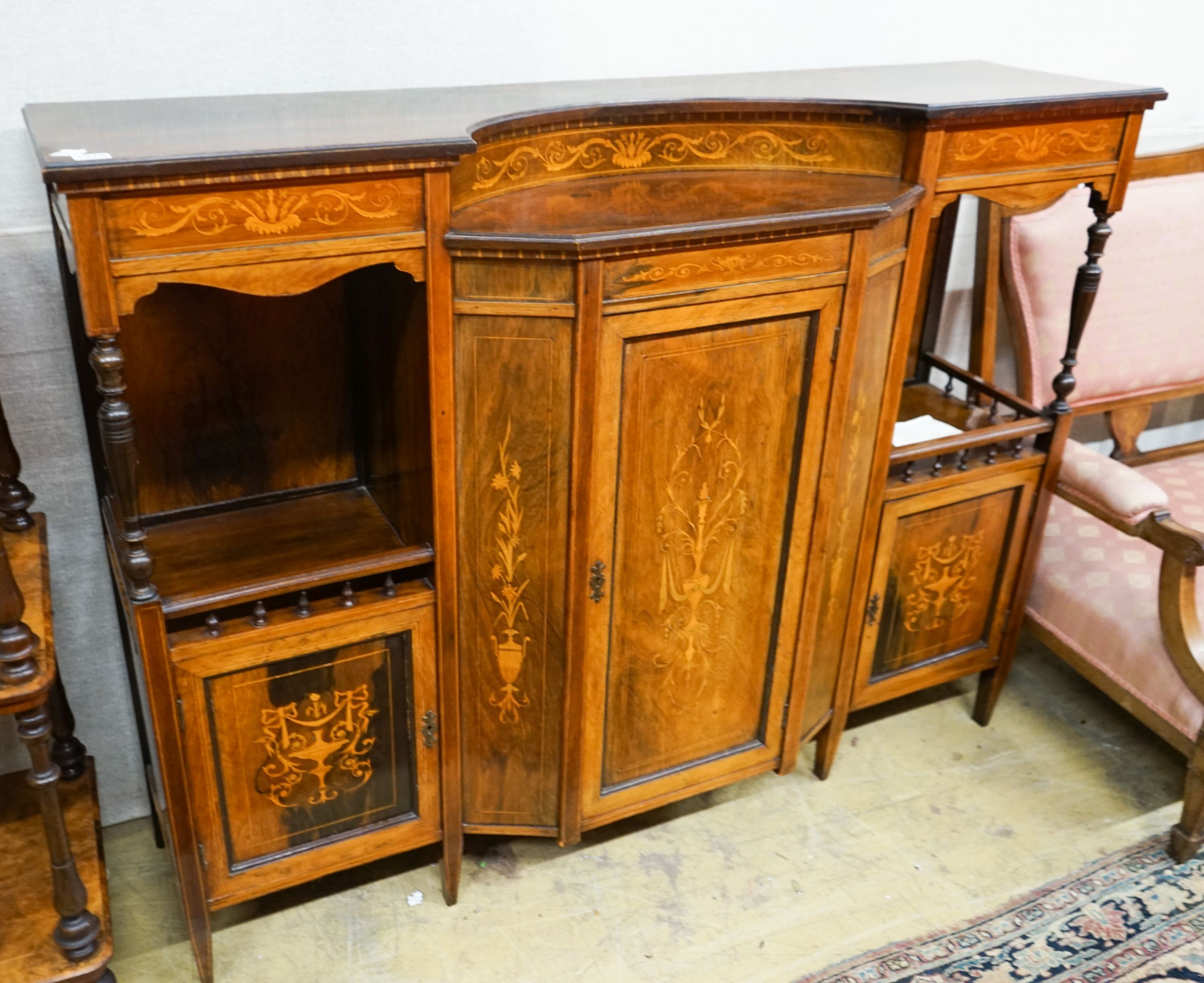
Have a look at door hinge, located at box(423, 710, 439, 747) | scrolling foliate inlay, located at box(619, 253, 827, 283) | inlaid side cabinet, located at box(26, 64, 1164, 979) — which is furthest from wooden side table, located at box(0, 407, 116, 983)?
scrolling foliate inlay, located at box(619, 253, 827, 283)

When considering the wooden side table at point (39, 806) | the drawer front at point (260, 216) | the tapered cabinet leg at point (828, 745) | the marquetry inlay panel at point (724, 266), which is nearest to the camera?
the drawer front at point (260, 216)

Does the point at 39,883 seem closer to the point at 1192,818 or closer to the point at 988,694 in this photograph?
the point at 988,694

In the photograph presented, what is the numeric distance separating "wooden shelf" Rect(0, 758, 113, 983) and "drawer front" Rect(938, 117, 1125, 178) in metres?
→ 1.65

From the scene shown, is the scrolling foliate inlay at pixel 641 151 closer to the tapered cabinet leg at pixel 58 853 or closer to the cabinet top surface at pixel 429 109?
the cabinet top surface at pixel 429 109

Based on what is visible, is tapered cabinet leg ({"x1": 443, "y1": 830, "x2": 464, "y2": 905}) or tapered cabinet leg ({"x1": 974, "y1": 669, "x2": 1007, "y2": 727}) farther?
tapered cabinet leg ({"x1": 974, "y1": 669, "x2": 1007, "y2": 727})

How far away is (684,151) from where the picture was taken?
67.3 inches

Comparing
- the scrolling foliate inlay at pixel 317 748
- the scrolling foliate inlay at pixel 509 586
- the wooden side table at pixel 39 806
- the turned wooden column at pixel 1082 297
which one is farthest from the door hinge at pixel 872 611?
the wooden side table at pixel 39 806

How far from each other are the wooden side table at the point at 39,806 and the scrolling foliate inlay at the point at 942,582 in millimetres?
1456

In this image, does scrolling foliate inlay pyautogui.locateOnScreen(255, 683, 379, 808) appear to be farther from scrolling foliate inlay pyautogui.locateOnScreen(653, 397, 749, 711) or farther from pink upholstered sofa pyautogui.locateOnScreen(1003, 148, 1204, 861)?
pink upholstered sofa pyautogui.locateOnScreen(1003, 148, 1204, 861)

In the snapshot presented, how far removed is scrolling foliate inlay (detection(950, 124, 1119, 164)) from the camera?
1732 millimetres

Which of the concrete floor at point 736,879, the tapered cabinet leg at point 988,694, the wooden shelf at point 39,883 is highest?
the wooden shelf at point 39,883

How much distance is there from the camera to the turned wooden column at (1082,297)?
1.94 metres

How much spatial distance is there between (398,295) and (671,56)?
73 centimetres

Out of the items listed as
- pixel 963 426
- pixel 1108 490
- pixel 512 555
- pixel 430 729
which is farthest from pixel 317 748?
pixel 1108 490
